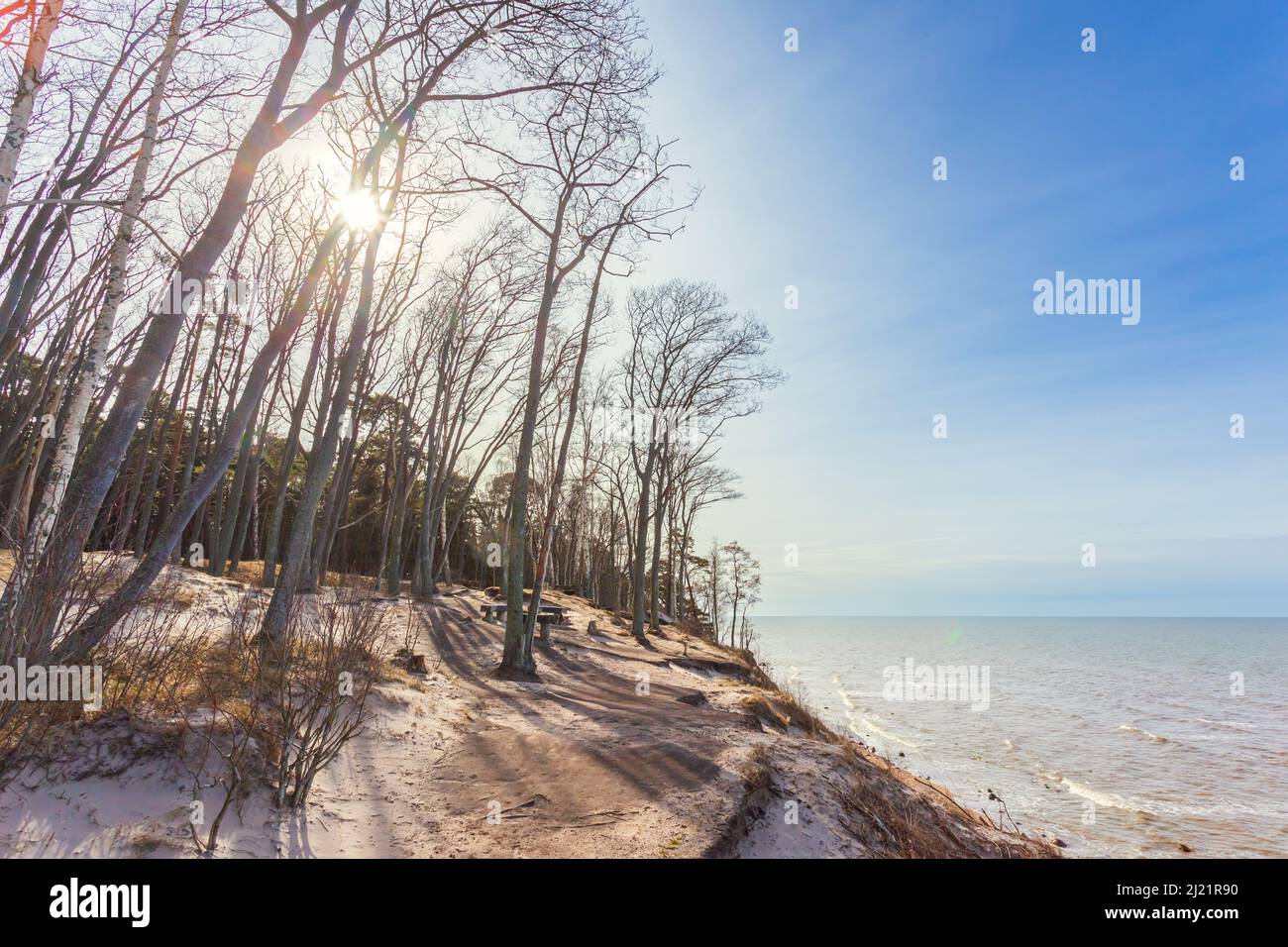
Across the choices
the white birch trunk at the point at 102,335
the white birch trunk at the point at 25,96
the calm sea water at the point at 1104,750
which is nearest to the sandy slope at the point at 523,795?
the white birch trunk at the point at 102,335

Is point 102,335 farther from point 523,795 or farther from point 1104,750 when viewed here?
point 1104,750

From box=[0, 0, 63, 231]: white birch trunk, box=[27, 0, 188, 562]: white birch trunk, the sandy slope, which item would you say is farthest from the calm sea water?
box=[0, 0, 63, 231]: white birch trunk

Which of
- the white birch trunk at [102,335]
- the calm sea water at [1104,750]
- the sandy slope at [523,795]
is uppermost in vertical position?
the white birch trunk at [102,335]

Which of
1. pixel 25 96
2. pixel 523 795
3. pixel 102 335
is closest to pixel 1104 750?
pixel 523 795

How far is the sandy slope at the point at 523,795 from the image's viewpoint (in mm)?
3625

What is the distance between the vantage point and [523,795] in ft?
16.1

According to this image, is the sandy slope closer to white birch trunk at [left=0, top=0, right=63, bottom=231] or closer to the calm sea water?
the calm sea water

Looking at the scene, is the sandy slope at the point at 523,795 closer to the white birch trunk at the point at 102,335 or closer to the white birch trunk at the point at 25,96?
the white birch trunk at the point at 102,335

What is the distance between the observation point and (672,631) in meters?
26.5

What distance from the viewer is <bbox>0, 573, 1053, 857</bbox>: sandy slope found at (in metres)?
3.62
